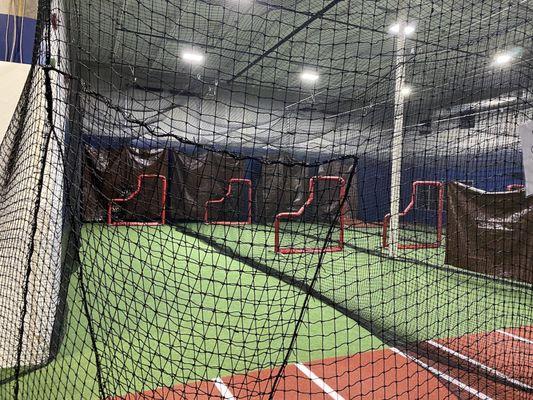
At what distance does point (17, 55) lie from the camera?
1.70 m

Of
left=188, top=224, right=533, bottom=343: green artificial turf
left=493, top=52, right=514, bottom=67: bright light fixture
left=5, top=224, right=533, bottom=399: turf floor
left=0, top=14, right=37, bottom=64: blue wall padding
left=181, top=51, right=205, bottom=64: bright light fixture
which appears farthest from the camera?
left=181, top=51, right=205, bottom=64: bright light fixture

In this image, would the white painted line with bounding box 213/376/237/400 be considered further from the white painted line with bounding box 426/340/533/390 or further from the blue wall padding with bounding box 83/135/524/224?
the white painted line with bounding box 426/340/533/390

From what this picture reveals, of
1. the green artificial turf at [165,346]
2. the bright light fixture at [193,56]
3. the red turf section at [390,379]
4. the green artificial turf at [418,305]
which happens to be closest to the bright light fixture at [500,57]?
the green artificial turf at [418,305]

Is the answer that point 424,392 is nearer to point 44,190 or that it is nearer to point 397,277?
point 44,190

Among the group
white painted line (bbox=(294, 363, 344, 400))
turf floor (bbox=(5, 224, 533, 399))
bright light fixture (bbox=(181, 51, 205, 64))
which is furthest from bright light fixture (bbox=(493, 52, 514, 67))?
bright light fixture (bbox=(181, 51, 205, 64))

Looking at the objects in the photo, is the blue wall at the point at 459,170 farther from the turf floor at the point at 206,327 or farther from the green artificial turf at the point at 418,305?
the turf floor at the point at 206,327

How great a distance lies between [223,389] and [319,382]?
0.46 meters

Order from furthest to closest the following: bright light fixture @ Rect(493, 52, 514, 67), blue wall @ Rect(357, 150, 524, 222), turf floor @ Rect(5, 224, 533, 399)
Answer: bright light fixture @ Rect(493, 52, 514, 67) → blue wall @ Rect(357, 150, 524, 222) → turf floor @ Rect(5, 224, 533, 399)

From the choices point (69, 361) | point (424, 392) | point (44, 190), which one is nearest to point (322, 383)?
point (424, 392)

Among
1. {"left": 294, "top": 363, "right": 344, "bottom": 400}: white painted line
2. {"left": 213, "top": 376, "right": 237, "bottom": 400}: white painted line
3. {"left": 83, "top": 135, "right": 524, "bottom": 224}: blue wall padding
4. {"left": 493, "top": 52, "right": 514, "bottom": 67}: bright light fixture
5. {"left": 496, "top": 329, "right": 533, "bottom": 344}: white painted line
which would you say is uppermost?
{"left": 493, "top": 52, "right": 514, "bottom": 67}: bright light fixture

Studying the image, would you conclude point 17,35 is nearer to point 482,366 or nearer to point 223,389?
point 223,389

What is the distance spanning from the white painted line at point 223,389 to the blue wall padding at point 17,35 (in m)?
1.67

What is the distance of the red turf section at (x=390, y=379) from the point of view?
1.86 metres

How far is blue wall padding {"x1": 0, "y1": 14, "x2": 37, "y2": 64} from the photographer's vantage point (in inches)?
65.9
